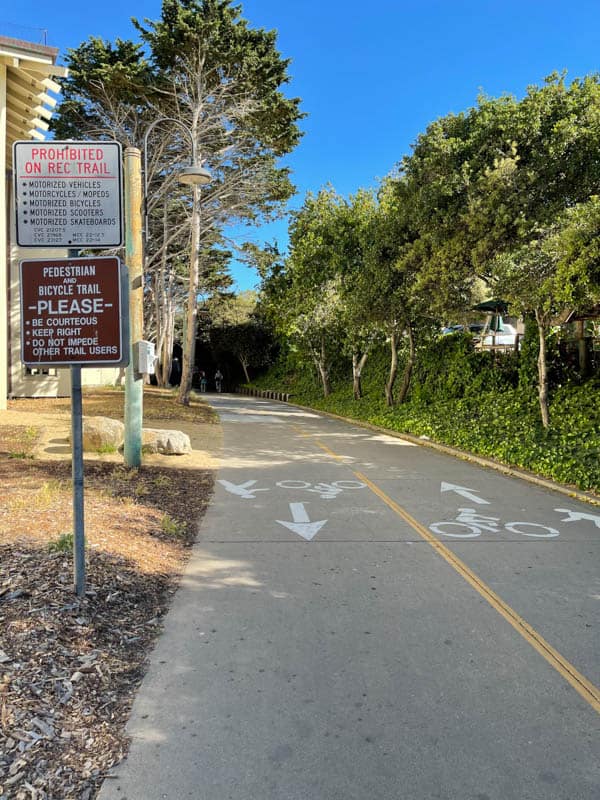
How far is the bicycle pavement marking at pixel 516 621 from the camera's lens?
348 centimetres

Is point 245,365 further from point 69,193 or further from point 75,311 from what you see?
point 75,311

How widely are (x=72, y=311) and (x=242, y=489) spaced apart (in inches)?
214

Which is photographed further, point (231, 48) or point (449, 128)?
point (231, 48)

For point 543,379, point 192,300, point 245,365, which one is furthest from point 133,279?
point 245,365

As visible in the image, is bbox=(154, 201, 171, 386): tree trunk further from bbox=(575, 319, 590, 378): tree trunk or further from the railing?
bbox=(575, 319, 590, 378): tree trunk

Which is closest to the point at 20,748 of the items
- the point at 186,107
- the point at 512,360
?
the point at 512,360

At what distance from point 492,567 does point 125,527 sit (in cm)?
372

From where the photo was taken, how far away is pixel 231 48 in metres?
19.5

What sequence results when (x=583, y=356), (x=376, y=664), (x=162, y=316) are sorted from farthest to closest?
(x=162, y=316) → (x=583, y=356) → (x=376, y=664)

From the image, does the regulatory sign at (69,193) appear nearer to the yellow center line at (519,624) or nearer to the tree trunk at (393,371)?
the yellow center line at (519,624)

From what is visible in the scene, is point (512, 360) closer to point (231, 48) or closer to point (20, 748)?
point (231, 48)

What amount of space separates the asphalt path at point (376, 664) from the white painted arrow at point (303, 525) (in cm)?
4

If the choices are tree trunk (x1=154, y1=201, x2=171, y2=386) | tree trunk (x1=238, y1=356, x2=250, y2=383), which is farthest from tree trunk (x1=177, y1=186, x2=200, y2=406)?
tree trunk (x1=238, y1=356, x2=250, y2=383)

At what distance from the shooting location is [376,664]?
12.2ft
